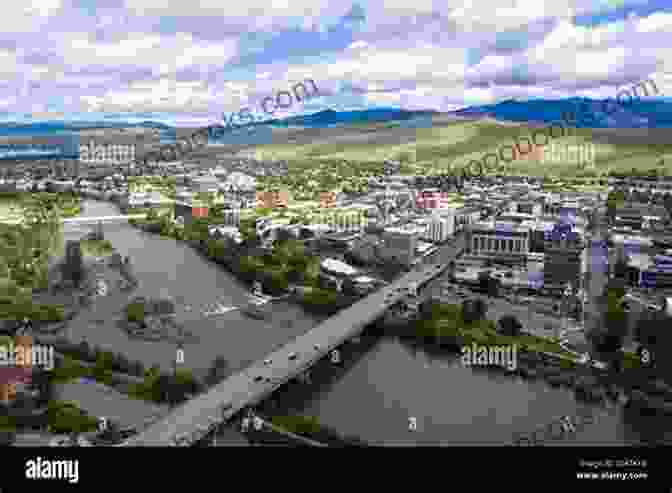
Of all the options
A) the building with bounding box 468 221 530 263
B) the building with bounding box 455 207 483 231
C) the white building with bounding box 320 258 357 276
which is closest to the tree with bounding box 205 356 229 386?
the white building with bounding box 320 258 357 276

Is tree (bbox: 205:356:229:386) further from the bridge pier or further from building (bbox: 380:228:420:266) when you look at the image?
building (bbox: 380:228:420:266)

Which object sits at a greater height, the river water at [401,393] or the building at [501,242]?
the building at [501,242]

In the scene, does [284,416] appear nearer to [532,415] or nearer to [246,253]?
[532,415]

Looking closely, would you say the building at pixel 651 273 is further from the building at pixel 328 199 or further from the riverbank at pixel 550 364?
the building at pixel 328 199

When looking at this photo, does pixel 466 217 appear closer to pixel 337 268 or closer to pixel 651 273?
pixel 337 268

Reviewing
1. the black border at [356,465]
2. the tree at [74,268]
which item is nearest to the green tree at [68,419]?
the black border at [356,465]

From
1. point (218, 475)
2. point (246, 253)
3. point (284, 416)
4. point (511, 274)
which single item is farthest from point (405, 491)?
point (246, 253)
